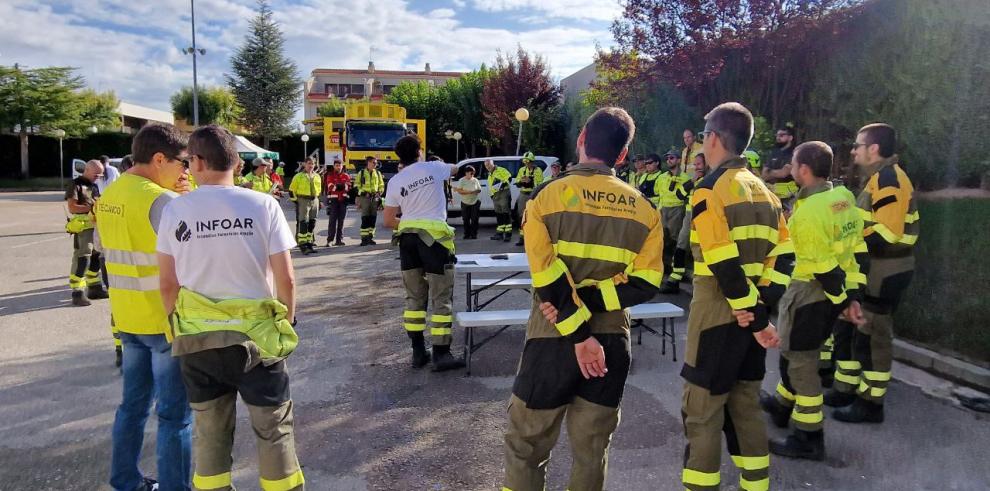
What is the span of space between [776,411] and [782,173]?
346cm

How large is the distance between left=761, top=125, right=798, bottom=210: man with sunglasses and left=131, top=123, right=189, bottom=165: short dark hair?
6.05 metres

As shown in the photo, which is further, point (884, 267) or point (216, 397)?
point (884, 267)

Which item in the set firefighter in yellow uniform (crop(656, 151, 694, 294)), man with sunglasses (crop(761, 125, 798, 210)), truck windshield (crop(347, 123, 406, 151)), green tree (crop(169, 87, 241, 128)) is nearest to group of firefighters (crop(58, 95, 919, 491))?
man with sunglasses (crop(761, 125, 798, 210))

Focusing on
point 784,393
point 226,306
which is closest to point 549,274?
point 226,306

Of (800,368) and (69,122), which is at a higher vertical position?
(69,122)

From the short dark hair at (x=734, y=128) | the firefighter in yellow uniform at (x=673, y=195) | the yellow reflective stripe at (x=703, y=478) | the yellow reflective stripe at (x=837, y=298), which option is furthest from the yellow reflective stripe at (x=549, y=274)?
the firefighter in yellow uniform at (x=673, y=195)

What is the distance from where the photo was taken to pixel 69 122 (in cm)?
3912

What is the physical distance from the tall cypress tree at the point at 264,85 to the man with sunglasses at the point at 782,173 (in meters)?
43.9

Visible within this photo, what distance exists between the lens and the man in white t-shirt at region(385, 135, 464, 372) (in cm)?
539

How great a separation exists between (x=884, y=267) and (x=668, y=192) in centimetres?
506

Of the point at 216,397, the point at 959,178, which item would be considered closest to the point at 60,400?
the point at 216,397

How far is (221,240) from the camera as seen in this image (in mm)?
2691

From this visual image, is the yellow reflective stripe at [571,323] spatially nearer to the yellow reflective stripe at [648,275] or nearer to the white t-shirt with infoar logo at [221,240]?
the yellow reflective stripe at [648,275]

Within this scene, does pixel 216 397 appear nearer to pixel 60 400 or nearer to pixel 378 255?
pixel 60 400
